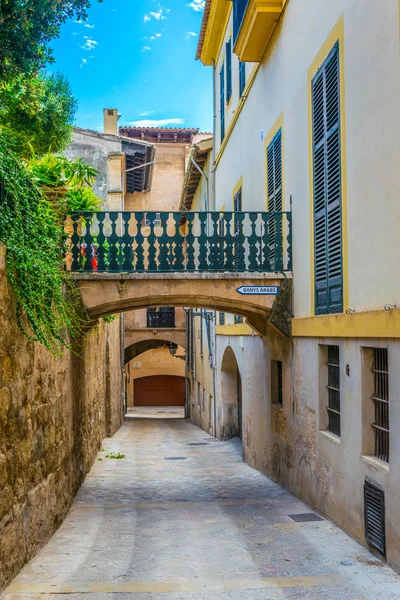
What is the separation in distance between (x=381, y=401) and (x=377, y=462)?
25.9 inches

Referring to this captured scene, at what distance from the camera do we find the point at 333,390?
8.99 meters

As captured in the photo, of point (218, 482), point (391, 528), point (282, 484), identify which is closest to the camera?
point (391, 528)

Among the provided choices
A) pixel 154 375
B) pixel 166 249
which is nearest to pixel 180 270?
pixel 166 249

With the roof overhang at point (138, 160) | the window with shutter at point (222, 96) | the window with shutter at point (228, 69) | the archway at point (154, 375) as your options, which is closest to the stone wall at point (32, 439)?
the window with shutter at point (228, 69)

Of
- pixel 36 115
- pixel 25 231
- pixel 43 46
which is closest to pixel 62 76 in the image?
pixel 36 115

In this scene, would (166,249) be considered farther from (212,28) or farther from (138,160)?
(138,160)

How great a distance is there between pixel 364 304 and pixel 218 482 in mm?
6545

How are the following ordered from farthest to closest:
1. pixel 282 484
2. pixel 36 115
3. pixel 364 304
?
pixel 36 115 → pixel 282 484 → pixel 364 304

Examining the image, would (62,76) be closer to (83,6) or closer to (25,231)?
(83,6)

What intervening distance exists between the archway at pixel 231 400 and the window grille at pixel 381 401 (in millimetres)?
11914

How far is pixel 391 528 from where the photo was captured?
6.53 meters

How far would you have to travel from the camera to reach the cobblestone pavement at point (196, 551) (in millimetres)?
6227

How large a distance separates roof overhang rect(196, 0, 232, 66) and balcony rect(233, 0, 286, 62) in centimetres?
371

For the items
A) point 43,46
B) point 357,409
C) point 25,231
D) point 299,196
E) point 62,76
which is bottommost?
point 357,409
